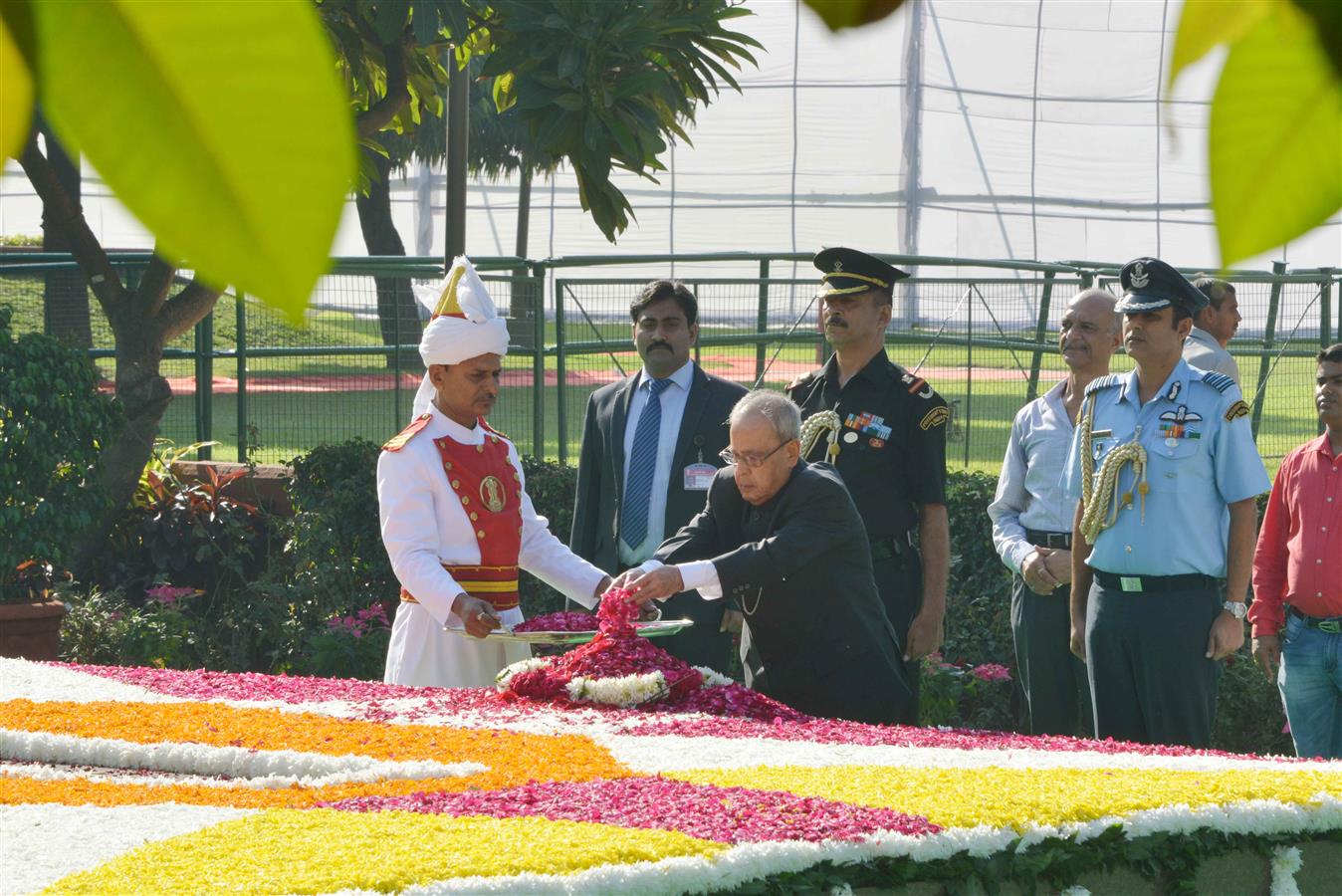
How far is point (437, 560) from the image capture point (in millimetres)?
4340

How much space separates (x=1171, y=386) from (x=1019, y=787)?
165 centimetres

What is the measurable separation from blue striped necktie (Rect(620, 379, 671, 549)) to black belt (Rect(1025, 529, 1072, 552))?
3.83 ft

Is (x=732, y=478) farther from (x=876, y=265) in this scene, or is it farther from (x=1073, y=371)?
(x=1073, y=371)

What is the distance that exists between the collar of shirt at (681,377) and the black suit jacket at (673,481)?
0.02 metres

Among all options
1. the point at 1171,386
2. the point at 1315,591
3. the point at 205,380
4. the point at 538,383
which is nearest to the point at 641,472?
the point at 1171,386

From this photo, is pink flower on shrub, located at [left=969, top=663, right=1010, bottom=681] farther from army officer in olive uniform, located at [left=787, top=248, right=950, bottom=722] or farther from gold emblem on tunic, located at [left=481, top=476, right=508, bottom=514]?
gold emblem on tunic, located at [left=481, top=476, right=508, bottom=514]

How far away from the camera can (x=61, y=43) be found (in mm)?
328

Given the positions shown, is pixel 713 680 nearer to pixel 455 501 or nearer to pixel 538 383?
pixel 455 501

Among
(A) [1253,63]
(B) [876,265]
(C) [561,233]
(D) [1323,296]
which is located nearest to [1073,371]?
(B) [876,265]

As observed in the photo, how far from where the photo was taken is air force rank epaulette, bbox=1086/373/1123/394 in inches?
180

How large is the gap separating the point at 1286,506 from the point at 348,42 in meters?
4.60

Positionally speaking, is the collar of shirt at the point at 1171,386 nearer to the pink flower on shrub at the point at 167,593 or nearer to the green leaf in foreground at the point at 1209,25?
the green leaf in foreground at the point at 1209,25

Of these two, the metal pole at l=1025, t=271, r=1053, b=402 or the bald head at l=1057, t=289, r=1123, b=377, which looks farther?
the metal pole at l=1025, t=271, r=1053, b=402

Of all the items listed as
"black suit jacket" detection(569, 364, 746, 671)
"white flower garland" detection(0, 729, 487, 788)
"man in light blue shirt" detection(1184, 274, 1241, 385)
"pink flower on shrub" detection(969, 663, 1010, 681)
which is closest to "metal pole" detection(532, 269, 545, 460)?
"pink flower on shrub" detection(969, 663, 1010, 681)
